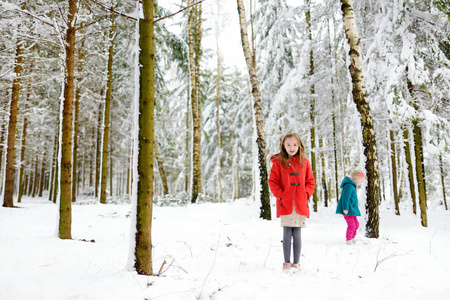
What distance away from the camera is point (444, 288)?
275 cm

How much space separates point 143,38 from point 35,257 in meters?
3.31

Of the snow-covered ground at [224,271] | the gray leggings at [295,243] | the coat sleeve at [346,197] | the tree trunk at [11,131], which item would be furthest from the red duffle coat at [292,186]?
the tree trunk at [11,131]

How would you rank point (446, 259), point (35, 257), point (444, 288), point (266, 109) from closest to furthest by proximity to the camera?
1. point (444, 288)
2. point (35, 257)
3. point (446, 259)
4. point (266, 109)

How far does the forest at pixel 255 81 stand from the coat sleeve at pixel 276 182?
1.58 metres

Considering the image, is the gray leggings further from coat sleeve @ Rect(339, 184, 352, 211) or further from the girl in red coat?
coat sleeve @ Rect(339, 184, 352, 211)

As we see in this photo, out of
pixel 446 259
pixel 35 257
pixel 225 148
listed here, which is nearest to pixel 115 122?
pixel 225 148

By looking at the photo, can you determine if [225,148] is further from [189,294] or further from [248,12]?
[189,294]

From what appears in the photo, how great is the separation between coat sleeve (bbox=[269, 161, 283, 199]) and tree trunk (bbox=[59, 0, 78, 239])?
14.6 ft

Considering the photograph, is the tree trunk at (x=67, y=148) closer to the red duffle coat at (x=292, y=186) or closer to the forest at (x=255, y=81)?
the forest at (x=255, y=81)

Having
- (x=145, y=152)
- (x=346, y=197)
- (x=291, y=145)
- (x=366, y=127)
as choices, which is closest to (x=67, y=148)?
(x=145, y=152)

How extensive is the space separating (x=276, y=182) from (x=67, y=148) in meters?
4.63

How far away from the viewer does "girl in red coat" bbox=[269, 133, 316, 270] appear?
3375 millimetres

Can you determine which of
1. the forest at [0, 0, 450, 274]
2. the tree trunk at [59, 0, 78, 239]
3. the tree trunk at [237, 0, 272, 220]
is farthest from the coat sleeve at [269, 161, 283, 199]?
the tree trunk at [237, 0, 272, 220]

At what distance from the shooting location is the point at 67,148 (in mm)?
5504
